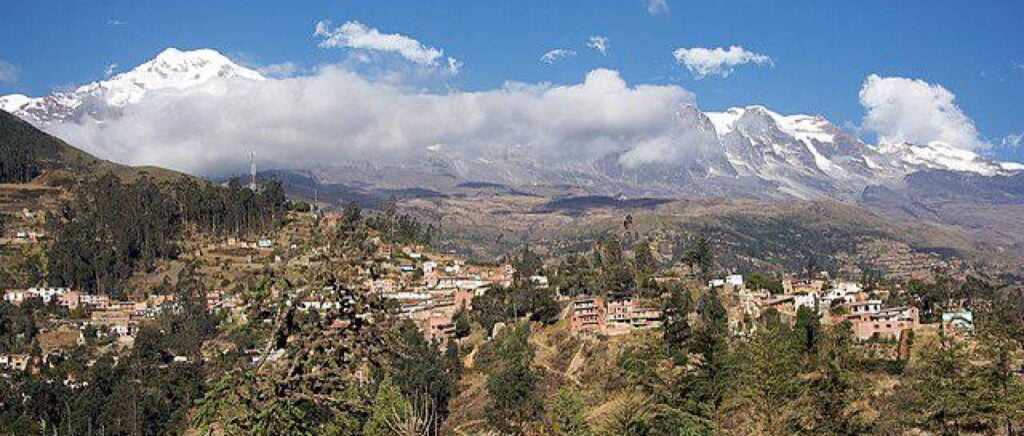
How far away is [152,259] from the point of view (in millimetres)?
115562

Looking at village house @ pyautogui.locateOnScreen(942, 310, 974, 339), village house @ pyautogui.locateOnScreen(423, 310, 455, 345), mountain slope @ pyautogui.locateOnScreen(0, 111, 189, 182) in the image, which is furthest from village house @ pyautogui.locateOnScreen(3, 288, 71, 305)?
village house @ pyautogui.locateOnScreen(942, 310, 974, 339)

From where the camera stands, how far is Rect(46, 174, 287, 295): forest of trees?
110875 mm

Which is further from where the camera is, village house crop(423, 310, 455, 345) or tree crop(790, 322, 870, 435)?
village house crop(423, 310, 455, 345)

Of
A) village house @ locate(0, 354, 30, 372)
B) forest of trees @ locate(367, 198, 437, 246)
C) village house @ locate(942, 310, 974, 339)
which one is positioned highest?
forest of trees @ locate(367, 198, 437, 246)

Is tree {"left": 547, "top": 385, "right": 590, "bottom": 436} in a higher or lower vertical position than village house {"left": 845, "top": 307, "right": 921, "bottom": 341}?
higher

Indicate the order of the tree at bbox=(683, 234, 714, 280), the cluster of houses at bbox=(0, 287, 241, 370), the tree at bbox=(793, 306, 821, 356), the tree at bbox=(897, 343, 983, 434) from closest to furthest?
the tree at bbox=(897, 343, 983, 434)
the tree at bbox=(793, 306, 821, 356)
the cluster of houses at bbox=(0, 287, 241, 370)
the tree at bbox=(683, 234, 714, 280)

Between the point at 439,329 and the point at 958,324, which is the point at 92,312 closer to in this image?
the point at 439,329

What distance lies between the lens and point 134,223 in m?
118

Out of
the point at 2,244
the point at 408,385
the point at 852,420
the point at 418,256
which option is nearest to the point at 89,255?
the point at 2,244

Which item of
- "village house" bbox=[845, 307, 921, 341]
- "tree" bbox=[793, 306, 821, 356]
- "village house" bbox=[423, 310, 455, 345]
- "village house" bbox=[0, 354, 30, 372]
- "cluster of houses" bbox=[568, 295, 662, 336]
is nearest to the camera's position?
"tree" bbox=[793, 306, 821, 356]

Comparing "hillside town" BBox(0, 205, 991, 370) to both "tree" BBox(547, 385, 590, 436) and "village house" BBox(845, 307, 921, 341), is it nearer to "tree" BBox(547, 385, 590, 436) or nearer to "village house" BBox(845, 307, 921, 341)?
"village house" BBox(845, 307, 921, 341)

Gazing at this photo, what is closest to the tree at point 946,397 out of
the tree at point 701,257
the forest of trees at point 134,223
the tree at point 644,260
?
the tree at point 701,257

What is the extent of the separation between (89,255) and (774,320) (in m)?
84.3

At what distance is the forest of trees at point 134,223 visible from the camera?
11088 centimetres
